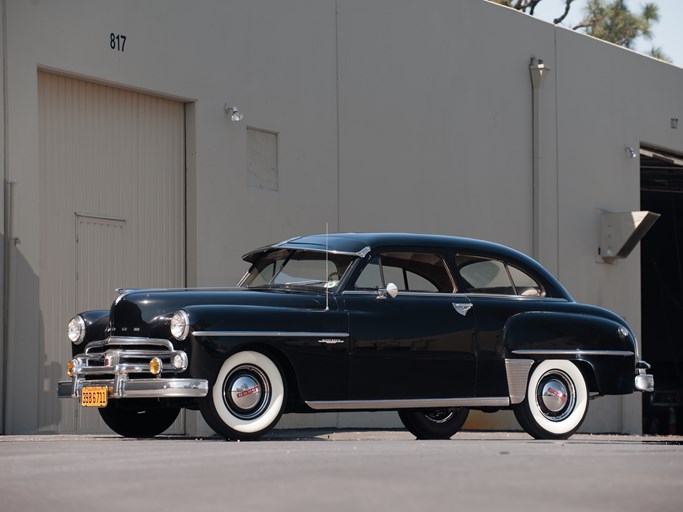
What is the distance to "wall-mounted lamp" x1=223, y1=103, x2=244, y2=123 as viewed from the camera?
16188 millimetres

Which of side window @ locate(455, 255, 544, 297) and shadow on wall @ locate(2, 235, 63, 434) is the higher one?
side window @ locate(455, 255, 544, 297)

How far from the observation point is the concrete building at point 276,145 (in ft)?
45.8

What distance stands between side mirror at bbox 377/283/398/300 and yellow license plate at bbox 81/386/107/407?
2174 mm

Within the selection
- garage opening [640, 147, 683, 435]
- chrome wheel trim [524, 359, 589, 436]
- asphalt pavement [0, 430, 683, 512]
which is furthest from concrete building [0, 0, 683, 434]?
garage opening [640, 147, 683, 435]

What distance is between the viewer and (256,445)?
8.40 m

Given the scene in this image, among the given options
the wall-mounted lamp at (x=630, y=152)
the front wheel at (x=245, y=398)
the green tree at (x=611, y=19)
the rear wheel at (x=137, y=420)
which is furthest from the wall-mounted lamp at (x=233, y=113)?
the green tree at (x=611, y=19)

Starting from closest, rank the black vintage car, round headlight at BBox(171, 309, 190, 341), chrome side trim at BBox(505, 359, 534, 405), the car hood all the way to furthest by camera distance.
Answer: round headlight at BBox(171, 309, 190, 341) < the black vintage car < the car hood < chrome side trim at BBox(505, 359, 534, 405)

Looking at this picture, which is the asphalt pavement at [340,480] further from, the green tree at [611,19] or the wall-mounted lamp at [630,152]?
the green tree at [611,19]

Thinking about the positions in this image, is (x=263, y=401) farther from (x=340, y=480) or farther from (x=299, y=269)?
(x=340, y=480)

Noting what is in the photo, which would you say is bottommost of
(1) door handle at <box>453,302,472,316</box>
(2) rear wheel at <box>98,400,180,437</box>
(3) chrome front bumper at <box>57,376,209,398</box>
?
(2) rear wheel at <box>98,400,180,437</box>

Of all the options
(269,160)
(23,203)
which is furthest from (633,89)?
(23,203)

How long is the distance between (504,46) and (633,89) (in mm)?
4239

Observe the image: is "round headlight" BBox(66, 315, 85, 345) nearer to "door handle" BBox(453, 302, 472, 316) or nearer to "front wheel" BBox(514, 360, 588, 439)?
"door handle" BBox(453, 302, 472, 316)

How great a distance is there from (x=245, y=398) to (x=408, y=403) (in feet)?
4.59
